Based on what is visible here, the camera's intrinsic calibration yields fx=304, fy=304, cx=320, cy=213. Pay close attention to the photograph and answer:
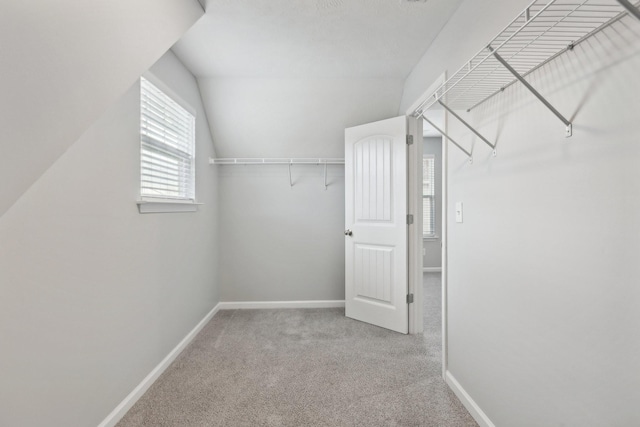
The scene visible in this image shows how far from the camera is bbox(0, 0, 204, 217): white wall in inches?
30.0

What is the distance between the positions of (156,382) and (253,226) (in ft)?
6.07

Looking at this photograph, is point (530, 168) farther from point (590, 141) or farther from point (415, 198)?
point (415, 198)

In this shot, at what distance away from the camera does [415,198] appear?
2848 millimetres

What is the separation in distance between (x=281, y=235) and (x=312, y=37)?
2.10m

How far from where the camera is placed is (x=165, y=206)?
2.24 m

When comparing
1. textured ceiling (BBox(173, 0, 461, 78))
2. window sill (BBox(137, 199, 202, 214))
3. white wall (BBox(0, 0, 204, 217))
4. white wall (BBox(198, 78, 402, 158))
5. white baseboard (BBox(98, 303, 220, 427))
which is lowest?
white baseboard (BBox(98, 303, 220, 427))

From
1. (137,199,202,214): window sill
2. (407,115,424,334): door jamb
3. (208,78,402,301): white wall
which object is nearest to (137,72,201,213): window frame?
(137,199,202,214): window sill

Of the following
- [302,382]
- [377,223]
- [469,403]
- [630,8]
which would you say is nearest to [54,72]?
[630,8]

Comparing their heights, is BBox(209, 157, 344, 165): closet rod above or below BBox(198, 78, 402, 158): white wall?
below

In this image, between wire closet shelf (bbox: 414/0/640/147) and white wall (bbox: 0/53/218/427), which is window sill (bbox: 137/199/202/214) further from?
wire closet shelf (bbox: 414/0/640/147)

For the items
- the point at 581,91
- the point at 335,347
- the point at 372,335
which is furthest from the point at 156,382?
the point at 581,91

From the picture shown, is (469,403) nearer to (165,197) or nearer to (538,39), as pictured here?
(538,39)

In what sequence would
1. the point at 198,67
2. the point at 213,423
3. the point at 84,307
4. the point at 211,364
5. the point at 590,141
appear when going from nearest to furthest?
the point at 590,141 < the point at 84,307 < the point at 213,423 < the point at 211,364 < the point at 198,67

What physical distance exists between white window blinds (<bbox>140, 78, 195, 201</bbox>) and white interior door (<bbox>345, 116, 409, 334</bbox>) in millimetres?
1575
